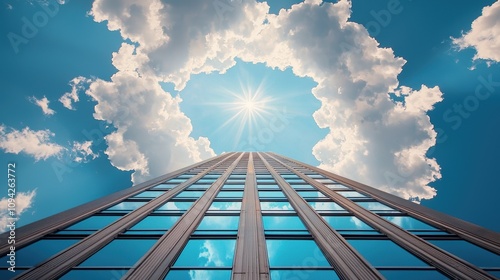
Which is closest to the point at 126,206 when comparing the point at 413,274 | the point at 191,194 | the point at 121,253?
the point at 191,194

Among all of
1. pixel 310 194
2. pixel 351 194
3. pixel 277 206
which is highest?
pixel 351 194

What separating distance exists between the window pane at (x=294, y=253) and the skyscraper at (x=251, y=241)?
0.12 feet

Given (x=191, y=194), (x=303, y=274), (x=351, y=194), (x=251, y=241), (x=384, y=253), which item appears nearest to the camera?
(x=303, y=274)

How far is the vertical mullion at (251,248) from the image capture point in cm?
707

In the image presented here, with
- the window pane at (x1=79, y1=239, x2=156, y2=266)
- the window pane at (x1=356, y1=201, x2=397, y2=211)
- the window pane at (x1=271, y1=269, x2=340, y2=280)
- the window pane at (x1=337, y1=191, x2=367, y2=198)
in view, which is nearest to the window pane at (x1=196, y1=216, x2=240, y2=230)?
the window pane at (x1=79, y1=239, x2=156, y2=266)

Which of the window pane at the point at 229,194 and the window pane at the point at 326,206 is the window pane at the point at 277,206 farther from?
the window pane at the point at 229,194

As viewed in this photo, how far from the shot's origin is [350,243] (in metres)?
9.30

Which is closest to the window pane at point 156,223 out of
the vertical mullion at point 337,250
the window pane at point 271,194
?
the window pane at point 271,194

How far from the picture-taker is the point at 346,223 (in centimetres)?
1138

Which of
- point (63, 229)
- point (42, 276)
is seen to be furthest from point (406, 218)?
point (63, 229)

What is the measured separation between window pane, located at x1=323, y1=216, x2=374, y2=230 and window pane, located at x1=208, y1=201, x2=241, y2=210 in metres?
4.86

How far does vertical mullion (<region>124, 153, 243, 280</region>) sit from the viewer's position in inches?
275

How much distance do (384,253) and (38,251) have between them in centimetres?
1220

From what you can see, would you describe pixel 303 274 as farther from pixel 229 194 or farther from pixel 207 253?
pixel 229 194
